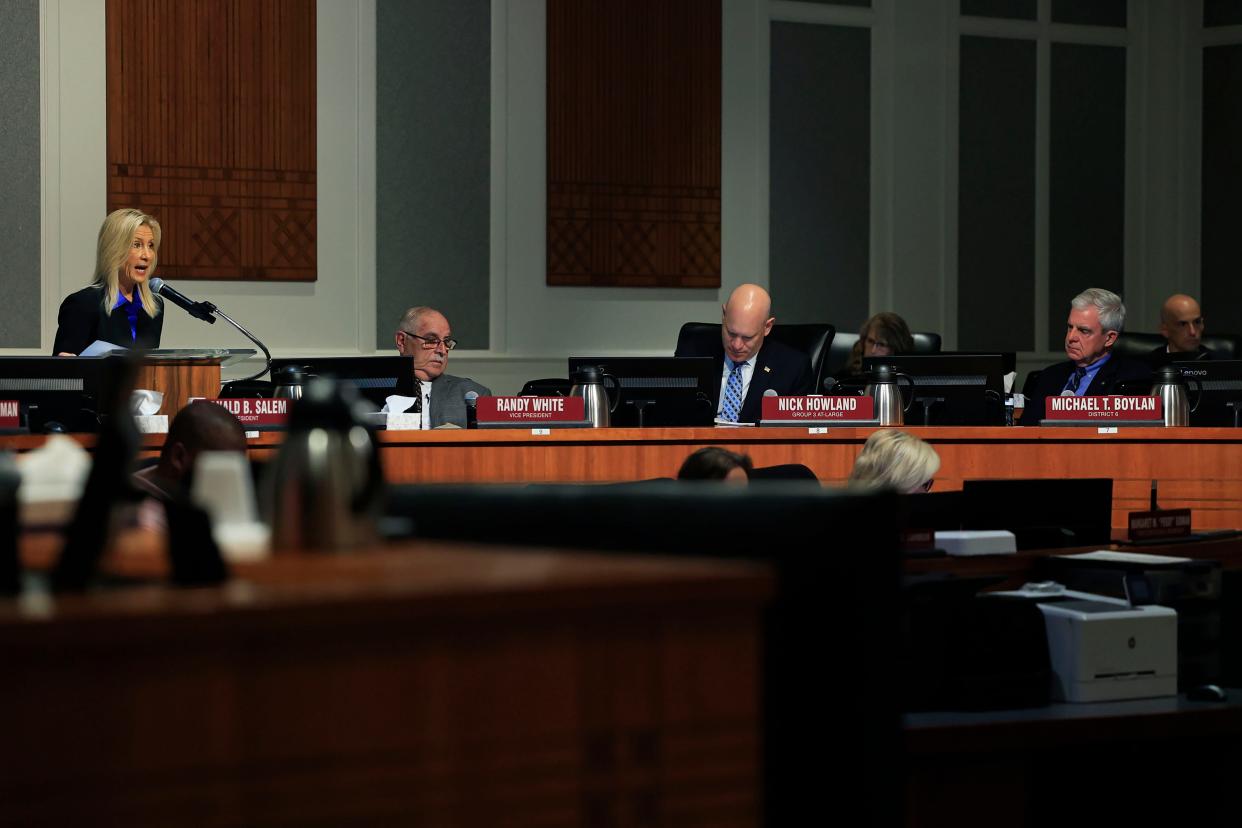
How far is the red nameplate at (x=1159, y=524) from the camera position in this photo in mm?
3402

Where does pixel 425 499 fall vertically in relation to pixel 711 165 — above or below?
below

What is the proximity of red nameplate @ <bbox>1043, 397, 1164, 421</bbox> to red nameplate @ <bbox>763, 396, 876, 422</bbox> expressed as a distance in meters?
0.68

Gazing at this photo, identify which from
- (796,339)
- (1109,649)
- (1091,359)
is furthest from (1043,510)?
(796,339)

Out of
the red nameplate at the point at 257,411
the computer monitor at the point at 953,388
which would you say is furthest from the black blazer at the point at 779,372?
the red nameplate at the point at 257,411

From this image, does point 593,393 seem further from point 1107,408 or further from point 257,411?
point 1107,408

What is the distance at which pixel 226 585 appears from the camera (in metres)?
1.05

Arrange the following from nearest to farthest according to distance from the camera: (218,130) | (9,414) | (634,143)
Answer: (9,414) < (218,130) < (634,143)

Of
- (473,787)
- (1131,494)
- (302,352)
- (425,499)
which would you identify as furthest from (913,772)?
(302,352)

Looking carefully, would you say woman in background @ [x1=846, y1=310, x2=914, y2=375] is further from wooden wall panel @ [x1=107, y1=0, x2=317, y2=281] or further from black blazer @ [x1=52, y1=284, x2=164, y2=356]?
black blazer @ [x1=52, y1=284, x2=164, y2=356]

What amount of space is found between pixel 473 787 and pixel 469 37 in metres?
7.71

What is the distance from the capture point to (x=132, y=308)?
19.5ft

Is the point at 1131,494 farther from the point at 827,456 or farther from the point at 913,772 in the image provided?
the point at 913,772

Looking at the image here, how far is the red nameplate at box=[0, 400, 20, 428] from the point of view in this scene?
4.90 m

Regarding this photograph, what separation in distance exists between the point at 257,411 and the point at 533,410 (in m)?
0.91
